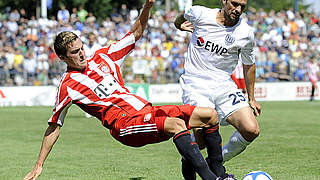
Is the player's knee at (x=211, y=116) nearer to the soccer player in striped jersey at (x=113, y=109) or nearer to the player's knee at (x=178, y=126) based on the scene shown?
the soccer player in striped jersey at (x=113, y=109)

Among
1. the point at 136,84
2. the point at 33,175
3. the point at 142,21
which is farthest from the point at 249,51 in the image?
the point at 136,84

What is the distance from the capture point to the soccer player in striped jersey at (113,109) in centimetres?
524

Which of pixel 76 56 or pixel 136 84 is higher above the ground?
pixel 76 56

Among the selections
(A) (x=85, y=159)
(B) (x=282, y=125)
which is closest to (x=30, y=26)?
(B) (x=282, y=125)

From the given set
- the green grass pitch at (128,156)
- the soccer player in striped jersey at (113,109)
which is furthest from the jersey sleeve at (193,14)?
the green grass pitch at (128,156)

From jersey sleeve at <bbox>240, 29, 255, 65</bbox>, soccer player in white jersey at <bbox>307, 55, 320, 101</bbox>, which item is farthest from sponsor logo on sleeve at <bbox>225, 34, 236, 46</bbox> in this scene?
soccer player in white jersey at <bbox>307, 55, 320, 101</bbox>

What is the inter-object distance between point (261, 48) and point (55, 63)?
9.83m

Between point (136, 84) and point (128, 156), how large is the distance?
44.3ft

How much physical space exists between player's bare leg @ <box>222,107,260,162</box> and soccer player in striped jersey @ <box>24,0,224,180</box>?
79cm

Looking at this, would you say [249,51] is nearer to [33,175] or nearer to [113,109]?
[113,109]

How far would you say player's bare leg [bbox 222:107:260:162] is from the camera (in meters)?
6.42

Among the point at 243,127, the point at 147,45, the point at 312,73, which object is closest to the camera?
the point at 243,127

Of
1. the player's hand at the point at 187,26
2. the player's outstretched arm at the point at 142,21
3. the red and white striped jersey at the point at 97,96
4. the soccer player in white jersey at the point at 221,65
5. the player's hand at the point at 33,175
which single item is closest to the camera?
the player's hand at the point at 33,175

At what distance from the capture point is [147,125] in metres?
5.29
